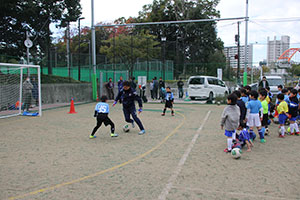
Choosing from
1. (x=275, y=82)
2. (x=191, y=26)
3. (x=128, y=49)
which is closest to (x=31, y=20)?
(x=128, y=49)

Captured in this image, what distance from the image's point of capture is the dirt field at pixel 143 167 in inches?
178

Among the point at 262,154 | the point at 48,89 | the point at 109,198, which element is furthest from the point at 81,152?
the point at 48,89

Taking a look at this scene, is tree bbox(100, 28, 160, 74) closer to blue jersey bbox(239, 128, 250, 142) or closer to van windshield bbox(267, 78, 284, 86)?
van windshield bbox(267, 78, 284, 86)

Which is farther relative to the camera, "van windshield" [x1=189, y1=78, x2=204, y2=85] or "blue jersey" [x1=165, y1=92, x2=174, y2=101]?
"van windshield" [x1=189, y1=78, x2=204, y2=85]

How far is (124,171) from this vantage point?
5.56 meters

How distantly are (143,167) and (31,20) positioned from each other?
19183 millimetres

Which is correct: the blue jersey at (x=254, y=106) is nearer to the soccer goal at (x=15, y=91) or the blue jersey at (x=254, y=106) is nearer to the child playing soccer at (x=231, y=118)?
the child playing soccer at (x=231, y=118)

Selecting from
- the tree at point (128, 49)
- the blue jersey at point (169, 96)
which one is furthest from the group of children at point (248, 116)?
the tree at point (128, 49)

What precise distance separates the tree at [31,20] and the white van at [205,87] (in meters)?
11.1

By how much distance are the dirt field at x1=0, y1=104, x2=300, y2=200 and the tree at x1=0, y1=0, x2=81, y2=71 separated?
13641 millimetres

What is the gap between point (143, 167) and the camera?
5801 millimetres

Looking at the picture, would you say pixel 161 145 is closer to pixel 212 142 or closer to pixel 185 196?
pixel 212 142

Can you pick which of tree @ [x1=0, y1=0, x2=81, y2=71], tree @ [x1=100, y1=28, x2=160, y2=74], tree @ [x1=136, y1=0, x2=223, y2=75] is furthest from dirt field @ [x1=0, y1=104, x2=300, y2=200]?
tree @ [x1=136, y1=0, x2=223, y2=75]

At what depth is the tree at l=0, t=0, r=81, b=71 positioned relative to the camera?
798 inches
